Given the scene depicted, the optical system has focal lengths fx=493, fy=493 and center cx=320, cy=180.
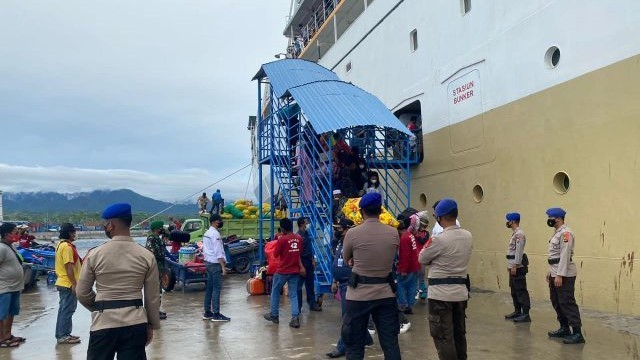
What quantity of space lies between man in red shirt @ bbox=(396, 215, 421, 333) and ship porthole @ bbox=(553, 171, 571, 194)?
2324mm

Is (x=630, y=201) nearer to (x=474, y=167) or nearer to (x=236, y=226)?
(x=474, y=167)

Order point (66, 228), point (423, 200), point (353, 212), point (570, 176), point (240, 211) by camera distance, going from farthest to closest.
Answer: point (240, 211) → point (423, 200) → point (353, 212) → point (570, 176) → point (66, 228)

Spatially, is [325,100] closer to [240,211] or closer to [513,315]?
[513,315]

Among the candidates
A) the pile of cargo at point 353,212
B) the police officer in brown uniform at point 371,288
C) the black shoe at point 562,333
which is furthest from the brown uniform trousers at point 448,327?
the pile of cargo at point 353,212

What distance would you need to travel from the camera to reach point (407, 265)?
23.8 ft

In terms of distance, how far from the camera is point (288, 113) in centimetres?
1145

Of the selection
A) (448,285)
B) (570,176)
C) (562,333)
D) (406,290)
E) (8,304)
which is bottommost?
(562,333)

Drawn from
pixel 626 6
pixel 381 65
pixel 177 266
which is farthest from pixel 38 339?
pixel 381 65

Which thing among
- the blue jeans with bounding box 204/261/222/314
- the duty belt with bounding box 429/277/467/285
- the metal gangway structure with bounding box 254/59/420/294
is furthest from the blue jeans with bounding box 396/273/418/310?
the duty belt with bounding box 429/277/467/285

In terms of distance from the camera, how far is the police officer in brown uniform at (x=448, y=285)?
4.12 meters

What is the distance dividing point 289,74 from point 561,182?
6.24m

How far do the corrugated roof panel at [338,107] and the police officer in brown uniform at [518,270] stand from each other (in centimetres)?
318

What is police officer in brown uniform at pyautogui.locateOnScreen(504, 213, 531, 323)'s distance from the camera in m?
6.91

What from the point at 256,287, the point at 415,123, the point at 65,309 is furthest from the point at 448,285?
the point at 415,123
